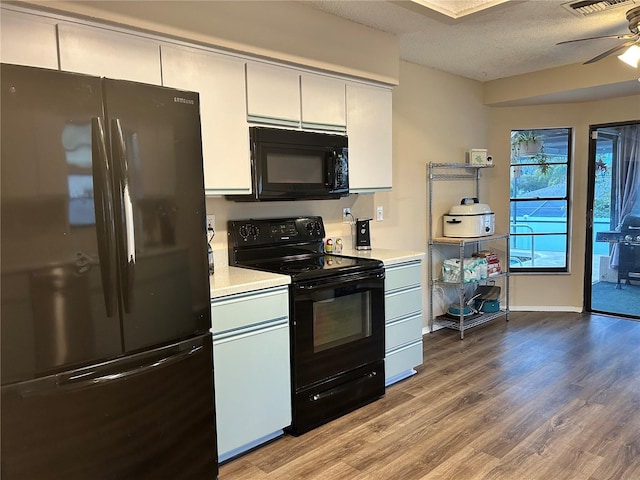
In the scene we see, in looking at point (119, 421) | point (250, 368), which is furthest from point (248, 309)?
point (119, 421)

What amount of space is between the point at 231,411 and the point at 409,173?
107 inches

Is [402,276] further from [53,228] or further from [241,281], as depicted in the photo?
[53,228]

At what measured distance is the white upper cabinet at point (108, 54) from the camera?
2.05 metres

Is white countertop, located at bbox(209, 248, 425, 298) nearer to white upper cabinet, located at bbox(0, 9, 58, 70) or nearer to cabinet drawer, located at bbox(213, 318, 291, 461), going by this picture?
cabinet drawer, located at bbox(213, 318, 291, 461)

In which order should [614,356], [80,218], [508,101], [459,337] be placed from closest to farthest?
1. [80,218]
2. [614,356]
3. [459,337]
4. [508,101]

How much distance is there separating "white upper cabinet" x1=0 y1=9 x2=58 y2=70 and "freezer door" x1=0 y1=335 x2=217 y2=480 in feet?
4.27

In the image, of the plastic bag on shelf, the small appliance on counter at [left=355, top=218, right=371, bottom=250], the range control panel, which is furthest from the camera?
the plastic bag on shelf

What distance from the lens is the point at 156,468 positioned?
73.4 inches

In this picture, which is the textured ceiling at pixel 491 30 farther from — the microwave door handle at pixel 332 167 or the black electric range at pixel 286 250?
the black electric range at pixel 286 250

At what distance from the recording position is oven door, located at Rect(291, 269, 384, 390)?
262cm

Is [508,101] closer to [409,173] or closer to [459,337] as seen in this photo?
[409,173]

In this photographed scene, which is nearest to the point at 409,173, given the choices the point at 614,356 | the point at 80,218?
the point at 614,356

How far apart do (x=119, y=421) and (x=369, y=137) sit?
95.9 inches

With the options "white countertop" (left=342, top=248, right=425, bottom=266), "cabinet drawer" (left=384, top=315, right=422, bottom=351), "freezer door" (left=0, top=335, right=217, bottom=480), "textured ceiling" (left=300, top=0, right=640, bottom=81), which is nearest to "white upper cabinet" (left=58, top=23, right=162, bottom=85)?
"textured ceiling" (left=300, top=0, right=640, bottom=81)
